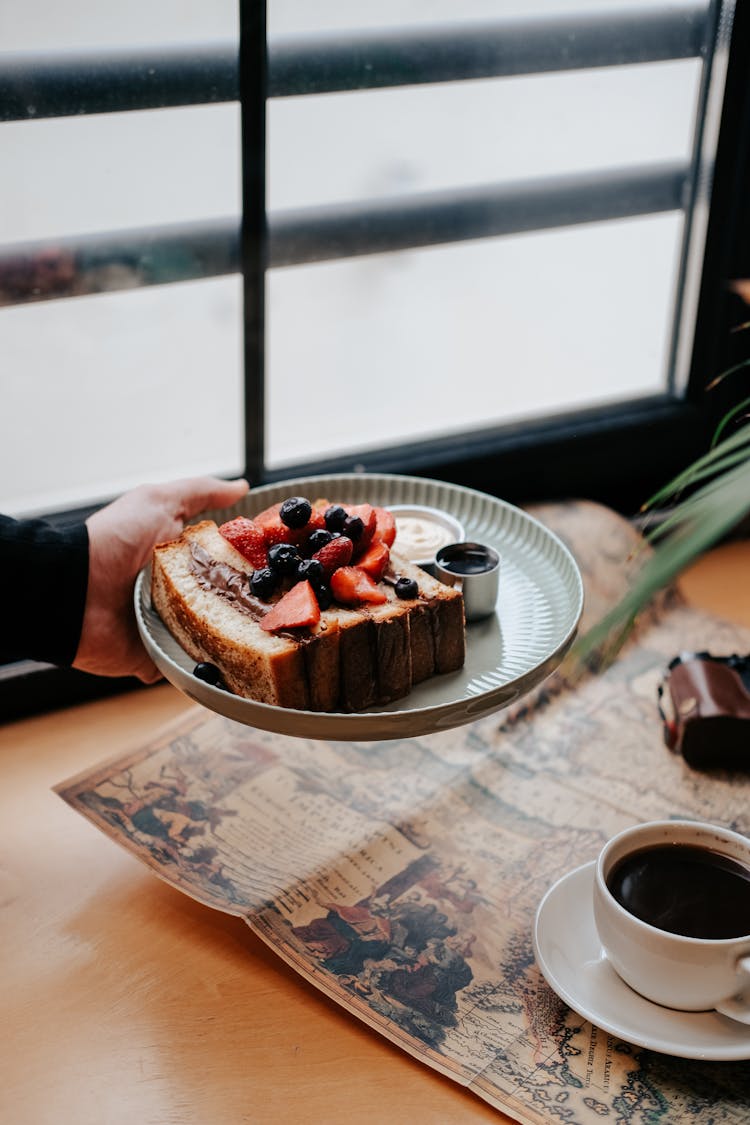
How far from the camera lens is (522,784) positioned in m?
1.26

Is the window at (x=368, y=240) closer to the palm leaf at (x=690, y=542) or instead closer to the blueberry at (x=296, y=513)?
the blueberry at (x=296, y=513)

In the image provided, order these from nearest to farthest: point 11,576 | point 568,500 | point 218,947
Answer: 1. point 218,947
2. point 11,576
3. point 568,500

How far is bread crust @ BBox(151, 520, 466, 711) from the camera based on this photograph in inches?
40.7

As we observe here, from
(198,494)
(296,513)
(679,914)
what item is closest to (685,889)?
(679,914)

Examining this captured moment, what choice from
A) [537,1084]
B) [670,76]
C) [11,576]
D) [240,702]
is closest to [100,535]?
[11,576]

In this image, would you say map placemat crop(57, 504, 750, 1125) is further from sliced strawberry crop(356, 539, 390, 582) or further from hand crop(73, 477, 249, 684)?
sliced strawberry crop(356, 539, 390, 582)

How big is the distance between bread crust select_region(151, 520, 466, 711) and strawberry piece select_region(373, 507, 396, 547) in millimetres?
27

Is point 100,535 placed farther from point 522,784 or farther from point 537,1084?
point 537,1084

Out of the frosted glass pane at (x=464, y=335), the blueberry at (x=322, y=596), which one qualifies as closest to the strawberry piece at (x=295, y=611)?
the blueberry at (x=322, y=596)

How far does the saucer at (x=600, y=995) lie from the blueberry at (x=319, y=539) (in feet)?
1.23

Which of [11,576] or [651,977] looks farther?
[11,576]

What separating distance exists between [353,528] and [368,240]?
55 cm

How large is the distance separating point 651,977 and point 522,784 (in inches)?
14.4

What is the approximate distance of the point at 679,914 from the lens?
0.91 metres
